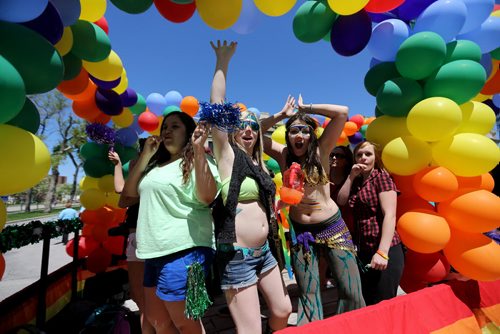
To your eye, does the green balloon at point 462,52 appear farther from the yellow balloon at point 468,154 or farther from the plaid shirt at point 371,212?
the plaid shirt at point 371,212

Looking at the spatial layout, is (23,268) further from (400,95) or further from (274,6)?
(400,95)

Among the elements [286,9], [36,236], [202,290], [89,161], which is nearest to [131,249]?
[36,236]

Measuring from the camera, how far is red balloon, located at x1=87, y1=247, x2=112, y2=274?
3164 millimetres

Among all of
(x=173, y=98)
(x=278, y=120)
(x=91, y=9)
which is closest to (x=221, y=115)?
(x=278, y=120)

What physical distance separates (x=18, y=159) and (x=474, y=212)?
303 cm

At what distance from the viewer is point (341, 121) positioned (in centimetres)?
217

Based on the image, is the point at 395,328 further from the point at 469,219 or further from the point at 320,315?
the point at 469,219

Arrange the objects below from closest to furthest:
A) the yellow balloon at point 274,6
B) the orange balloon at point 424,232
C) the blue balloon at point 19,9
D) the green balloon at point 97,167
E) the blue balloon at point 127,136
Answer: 1. the blue balloon at point 19,9
2. the orange balloon at point 424,232
3. the yellow balloon at point 274,6
4. the green balloon at point 97,167
5. the blue balloon at point 127,136

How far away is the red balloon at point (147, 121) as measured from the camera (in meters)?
4.04

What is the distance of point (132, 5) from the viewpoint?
222 cm

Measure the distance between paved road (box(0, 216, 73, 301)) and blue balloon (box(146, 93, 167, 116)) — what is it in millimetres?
3442

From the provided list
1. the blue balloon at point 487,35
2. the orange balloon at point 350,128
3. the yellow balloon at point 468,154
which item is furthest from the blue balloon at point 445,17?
the orange balloon at point 350,128

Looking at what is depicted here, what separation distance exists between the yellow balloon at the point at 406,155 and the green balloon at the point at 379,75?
67cm

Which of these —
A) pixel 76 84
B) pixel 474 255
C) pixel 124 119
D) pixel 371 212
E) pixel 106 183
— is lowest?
pixel 474 255
